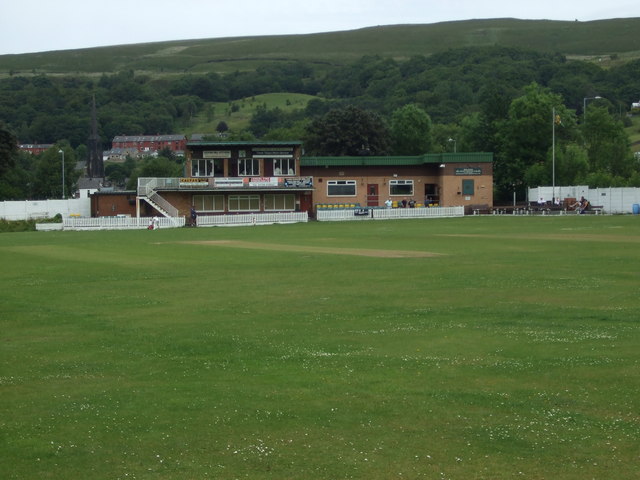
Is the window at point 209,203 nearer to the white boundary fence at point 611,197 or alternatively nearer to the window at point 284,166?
the window at point 284,166

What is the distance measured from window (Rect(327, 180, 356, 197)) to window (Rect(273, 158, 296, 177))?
3889 millimetres

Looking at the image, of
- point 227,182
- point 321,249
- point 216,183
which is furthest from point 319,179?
point 321,249

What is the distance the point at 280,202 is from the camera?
9181 cm

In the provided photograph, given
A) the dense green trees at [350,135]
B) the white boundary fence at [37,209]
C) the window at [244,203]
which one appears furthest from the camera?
the dense green trees at [350,135]

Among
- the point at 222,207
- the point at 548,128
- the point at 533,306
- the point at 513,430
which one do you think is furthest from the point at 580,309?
the point at 548,128

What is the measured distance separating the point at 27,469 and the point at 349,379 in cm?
513

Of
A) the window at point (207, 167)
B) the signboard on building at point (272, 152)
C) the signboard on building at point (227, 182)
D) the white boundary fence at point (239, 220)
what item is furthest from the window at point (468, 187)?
the window at point (207, 167)

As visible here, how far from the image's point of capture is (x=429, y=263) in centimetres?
3334

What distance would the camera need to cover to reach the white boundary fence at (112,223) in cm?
7619

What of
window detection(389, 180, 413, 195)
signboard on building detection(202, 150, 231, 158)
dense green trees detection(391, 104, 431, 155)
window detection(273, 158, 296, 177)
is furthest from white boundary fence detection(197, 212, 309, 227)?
dense green trees detection(391, 104, 431, 155)

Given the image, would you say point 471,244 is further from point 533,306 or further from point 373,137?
point 373,137

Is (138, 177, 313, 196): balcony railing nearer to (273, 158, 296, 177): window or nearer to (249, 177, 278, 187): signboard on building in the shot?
(249, 177, 278, 187): signboard on building

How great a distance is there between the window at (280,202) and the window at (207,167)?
6.02 meters

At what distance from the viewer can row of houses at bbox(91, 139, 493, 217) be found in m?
90.9
